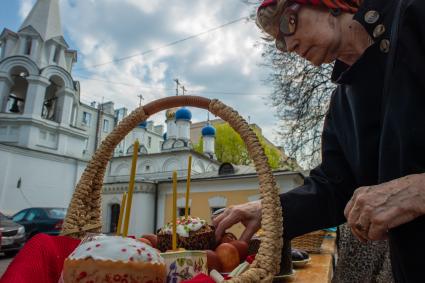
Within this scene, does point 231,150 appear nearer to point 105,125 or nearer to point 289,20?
point 105,125

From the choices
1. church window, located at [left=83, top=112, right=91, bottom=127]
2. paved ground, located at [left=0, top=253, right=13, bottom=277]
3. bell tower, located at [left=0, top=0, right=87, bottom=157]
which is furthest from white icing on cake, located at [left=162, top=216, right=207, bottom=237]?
church window, located at [left=83, top=112, right=91, bottom=127]

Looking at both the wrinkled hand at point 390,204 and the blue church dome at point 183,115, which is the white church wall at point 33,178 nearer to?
the blue church dome at point 183,115

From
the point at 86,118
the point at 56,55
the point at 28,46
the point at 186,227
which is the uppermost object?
the point at 86,118

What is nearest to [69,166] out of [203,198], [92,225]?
[203,198]

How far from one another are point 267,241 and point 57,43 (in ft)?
67.6

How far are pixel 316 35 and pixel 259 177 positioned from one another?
0.51 meters

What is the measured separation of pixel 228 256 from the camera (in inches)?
39.3

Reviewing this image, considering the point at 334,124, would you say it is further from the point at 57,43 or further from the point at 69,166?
the point at 57,43

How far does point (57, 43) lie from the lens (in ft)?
60.5

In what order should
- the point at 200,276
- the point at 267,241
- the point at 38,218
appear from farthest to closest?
the point at 38,218
the point at 267,241
the point at 200,276

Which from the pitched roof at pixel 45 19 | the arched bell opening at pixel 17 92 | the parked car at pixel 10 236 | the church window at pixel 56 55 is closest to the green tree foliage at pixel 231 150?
the church window at pixel 56 55

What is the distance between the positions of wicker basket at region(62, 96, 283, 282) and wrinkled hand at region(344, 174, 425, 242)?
22cm

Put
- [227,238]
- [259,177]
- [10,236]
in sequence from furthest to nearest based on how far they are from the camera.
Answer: [10,236]
[227,238]
[259,177]

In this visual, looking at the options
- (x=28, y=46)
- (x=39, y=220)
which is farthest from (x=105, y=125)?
(x=39, y=220)
